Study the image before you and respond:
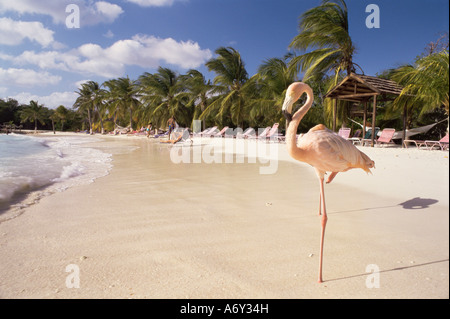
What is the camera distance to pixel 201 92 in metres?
22.0

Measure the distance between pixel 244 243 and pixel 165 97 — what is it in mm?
28318

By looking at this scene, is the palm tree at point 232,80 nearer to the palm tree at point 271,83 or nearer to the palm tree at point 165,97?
the palm tree at point 271,83

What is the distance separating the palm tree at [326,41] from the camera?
398 inches

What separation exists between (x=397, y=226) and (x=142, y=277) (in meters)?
1.50

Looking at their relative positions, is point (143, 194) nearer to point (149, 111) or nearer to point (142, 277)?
point (142, 277)

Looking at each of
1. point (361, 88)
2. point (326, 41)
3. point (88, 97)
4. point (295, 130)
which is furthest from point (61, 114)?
point (295, 130)

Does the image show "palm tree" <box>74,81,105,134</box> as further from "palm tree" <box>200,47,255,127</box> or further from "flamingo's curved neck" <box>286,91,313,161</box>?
"flamingo's curved neck" <box>286,91,313,161</box>

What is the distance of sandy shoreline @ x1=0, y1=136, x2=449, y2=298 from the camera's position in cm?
88

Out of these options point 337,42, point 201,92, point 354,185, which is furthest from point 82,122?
point 354,185

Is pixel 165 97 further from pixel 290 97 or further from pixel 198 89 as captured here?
pixel 290 97

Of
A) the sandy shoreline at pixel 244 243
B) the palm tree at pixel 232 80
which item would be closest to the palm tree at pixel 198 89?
the palm tree at pixel 232 80

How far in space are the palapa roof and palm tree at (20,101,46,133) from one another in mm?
60308

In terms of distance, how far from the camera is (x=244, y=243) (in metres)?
2.07

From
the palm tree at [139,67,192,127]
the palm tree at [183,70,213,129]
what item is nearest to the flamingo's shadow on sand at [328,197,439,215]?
the palm tree at [183,70,213,129]
